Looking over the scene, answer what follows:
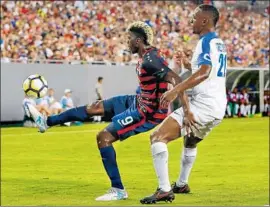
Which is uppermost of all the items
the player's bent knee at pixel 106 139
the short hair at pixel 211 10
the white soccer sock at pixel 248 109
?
the short hair at pixel 211 10

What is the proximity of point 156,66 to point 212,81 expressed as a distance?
844 millimetres

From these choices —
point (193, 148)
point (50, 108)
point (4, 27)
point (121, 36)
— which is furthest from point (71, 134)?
point (193, 148)

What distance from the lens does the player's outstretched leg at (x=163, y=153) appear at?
10969 mm

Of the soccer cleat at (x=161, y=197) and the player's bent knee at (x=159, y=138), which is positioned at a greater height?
the player's bent knee at (x=159, y=138)

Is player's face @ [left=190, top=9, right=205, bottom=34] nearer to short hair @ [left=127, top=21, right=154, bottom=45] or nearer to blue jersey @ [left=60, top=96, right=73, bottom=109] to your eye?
short hair @ [left=127, top=21, right=154, bottom=45]

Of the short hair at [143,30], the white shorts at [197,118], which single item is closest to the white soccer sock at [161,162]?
the white shorts at [197,118]

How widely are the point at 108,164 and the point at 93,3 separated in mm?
35301

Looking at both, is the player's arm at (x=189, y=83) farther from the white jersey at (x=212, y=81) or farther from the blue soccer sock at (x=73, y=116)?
the blue soccer sock at (x=73, y=116)

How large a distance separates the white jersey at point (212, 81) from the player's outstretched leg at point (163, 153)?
0.47 meters

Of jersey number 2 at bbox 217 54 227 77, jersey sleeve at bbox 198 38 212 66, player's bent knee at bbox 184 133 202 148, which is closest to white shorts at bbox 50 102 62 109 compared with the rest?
player's bent knee at bbox 184 133 202 148

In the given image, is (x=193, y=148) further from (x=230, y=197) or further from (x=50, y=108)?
(x=50, y=108)

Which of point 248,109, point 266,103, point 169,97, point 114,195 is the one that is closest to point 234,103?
point 248,109

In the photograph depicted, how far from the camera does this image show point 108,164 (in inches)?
454

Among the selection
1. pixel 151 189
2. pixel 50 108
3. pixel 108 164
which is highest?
pixel 108 164
